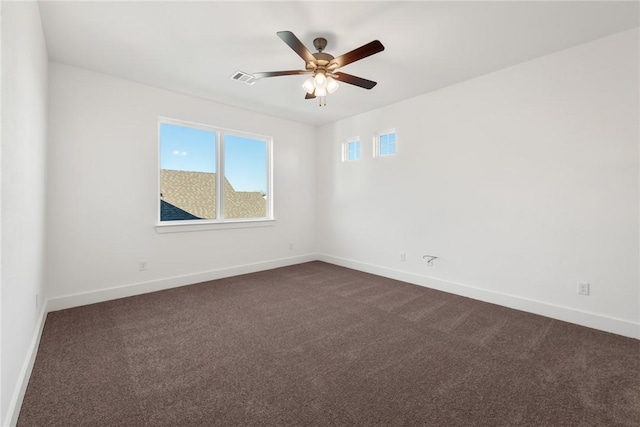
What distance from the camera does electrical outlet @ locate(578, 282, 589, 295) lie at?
9.05 feet

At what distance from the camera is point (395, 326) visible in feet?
9.02

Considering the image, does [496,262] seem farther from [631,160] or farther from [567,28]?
[567,28]

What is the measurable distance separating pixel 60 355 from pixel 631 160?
5.09 metres

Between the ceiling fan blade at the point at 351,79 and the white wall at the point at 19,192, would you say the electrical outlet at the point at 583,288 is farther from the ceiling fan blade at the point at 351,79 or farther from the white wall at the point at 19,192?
the white wall at the point at 19,192

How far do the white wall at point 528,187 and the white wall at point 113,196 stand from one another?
284 cm

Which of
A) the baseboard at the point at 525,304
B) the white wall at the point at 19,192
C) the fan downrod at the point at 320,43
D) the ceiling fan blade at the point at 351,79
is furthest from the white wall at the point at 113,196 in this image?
the baseboard at the point at 525,304

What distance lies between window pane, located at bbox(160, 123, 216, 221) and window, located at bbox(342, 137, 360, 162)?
2273 mm

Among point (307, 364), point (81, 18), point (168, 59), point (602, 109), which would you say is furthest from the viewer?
point (168, 59)

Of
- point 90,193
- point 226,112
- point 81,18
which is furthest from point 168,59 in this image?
point 90,193

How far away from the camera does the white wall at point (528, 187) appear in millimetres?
2588

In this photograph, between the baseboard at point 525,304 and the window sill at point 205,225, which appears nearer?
the baseboard at point 525,304

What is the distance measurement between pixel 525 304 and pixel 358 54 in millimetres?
3141

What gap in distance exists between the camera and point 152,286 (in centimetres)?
376

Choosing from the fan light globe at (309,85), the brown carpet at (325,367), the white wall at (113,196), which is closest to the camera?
the brown carpet at (325,367)
